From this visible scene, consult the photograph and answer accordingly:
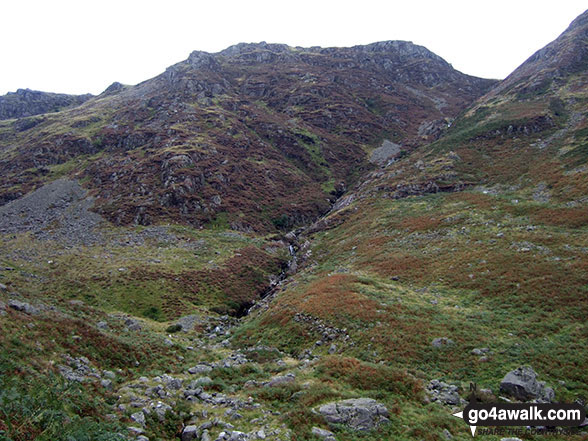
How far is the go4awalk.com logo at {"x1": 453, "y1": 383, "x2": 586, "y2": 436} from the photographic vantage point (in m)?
12.2

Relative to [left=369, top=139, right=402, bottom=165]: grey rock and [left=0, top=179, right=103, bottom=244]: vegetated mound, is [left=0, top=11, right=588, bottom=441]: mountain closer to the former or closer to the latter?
[left=0, top=179, right=103, bottom=244]: vegetated mound

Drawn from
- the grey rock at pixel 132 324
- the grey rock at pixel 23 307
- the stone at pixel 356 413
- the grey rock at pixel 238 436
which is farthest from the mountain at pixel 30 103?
the stone at pixel 356 413

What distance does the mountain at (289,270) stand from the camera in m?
13.3

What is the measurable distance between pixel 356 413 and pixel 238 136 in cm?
9265

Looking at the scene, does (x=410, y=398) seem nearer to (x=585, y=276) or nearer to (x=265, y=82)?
(x=585, y=276)

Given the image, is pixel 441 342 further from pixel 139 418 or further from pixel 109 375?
pixel 109 375

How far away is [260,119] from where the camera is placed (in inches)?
4419

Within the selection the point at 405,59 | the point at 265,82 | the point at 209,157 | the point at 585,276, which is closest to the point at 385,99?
the point at 265,82

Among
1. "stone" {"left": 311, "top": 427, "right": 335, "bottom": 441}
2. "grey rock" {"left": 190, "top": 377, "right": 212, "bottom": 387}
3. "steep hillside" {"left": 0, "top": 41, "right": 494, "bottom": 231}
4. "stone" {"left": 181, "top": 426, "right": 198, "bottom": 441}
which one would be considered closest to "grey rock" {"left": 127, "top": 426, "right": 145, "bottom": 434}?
"stone" {"left": 181, "top": 426, "right": 198, "bottom": 441}

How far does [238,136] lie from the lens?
96.5 metres

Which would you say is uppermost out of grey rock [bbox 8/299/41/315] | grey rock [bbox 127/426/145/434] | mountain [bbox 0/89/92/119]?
mountain [bbox 0/89/92/119]

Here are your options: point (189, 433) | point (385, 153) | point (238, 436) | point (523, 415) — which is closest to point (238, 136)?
point (385, 153)

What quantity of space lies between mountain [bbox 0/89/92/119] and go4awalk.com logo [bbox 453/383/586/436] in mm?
227401

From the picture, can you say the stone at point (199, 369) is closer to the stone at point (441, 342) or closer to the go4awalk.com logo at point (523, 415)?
the go4awalk.com logo at point (523, 415)
